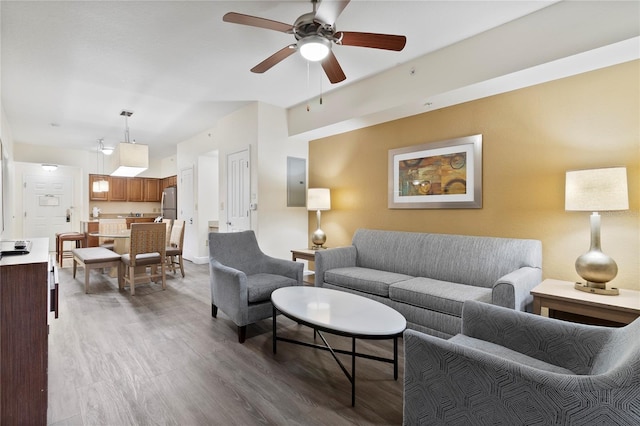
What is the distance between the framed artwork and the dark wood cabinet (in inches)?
131

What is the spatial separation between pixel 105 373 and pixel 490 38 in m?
4.07

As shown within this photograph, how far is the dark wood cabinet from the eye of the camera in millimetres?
1479

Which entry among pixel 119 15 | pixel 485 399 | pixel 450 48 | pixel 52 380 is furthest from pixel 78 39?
pixel 485 399

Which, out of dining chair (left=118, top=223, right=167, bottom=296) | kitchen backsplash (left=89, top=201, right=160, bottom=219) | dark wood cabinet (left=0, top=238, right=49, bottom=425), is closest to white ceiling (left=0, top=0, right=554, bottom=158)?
dining chair (left=118, top=223, right=167, bottom=296)

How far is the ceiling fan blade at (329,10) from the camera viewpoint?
1775 mm

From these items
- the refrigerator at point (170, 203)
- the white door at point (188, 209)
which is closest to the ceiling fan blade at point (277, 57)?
the white door at point (188, 209)

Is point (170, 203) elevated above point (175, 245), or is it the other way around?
point (170, 203)

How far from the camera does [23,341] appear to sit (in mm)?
1522

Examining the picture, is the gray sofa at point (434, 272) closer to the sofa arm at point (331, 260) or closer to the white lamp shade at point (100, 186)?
the sofa arm at point (331, 260)

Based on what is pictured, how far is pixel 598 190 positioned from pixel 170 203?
320 inches

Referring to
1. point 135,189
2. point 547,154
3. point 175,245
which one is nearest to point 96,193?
point 135,189

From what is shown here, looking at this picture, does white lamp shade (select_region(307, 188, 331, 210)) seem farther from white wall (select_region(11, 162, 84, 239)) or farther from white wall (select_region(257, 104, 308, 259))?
white wall (select_region(11, 162, 84, 239))

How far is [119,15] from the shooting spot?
242 cm

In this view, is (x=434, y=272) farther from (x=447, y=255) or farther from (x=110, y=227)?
(x=110, y=227)
